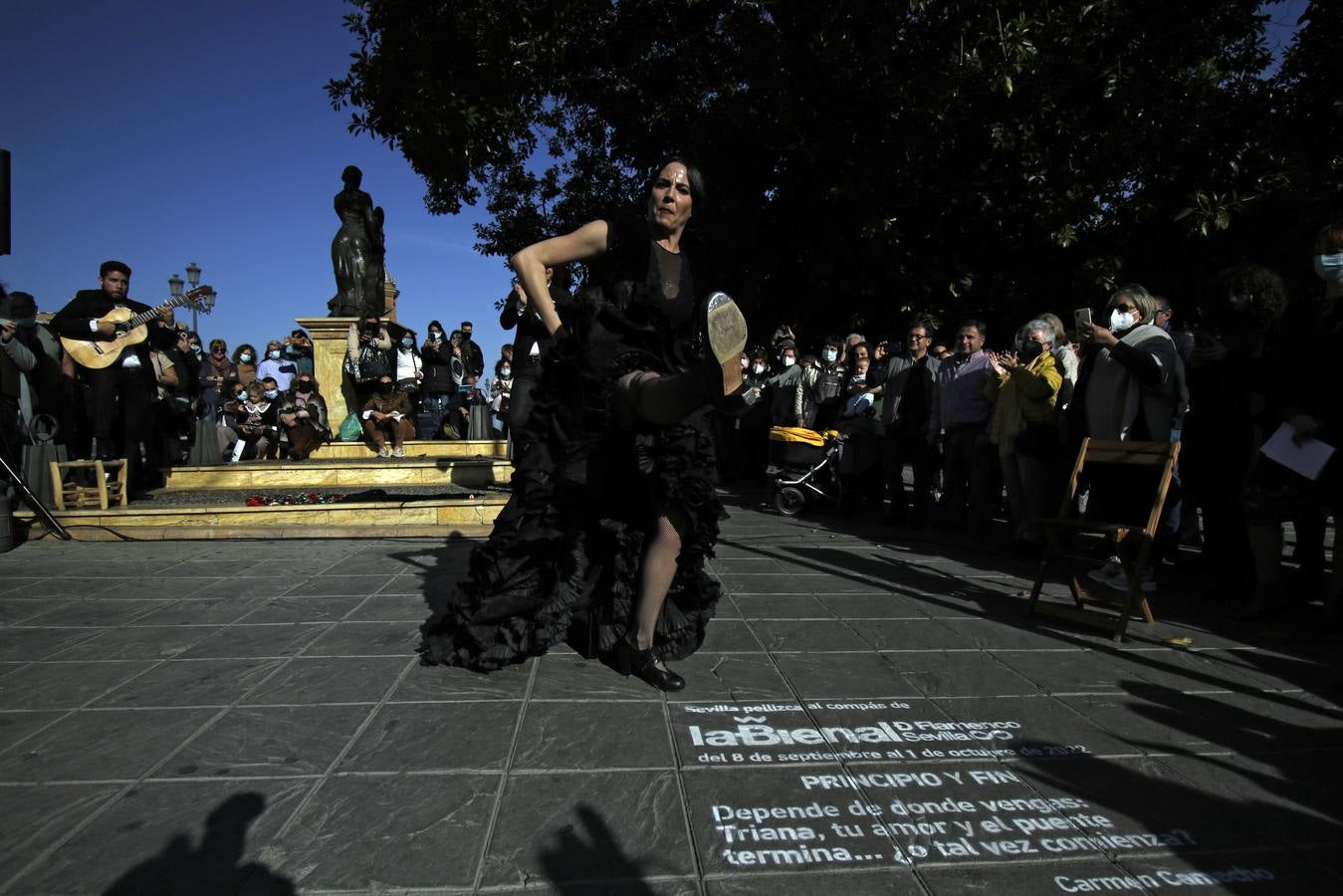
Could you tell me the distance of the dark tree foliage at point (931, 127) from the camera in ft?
28.9

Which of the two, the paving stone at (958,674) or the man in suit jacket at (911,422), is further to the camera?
the man in suit jacket at (911,422)

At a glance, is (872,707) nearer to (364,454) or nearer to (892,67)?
(892,67)

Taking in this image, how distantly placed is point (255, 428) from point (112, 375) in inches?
136

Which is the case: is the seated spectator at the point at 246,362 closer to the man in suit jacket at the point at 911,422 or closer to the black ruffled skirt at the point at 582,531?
the man in suit jacket at the point at 911,422

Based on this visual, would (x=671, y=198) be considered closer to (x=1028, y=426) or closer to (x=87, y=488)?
(x=1028, y=426)

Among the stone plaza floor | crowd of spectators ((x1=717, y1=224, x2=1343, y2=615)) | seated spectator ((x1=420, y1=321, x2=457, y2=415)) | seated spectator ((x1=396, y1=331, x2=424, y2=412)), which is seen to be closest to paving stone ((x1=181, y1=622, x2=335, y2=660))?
the stone plaza floor

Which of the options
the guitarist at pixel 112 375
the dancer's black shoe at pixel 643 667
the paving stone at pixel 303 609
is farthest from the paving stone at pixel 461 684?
the guitarist at pixel 112 375

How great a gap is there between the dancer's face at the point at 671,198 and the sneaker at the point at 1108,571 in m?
3.55

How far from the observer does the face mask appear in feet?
14.0

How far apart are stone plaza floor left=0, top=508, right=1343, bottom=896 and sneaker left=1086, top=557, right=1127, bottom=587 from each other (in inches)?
27.7

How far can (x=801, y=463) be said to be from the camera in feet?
28.3

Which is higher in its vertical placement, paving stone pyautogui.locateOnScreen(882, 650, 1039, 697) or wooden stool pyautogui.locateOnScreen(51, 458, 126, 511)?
wooden stool pyautogui.locateOnScreen(51, 458, 126, 511)

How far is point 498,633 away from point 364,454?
9.21 m

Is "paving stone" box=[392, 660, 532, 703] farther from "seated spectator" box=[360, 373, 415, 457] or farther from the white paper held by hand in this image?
"seated spectator" box=[360, 373, 415, 457]
